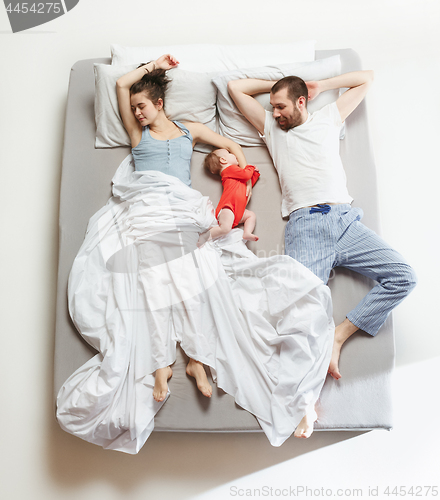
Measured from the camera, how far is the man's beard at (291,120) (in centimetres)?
181

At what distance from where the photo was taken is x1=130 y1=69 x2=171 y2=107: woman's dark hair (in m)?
1.83

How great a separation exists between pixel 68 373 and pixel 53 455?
1.34 ft

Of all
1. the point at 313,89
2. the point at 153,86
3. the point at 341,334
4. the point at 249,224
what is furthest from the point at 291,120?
the point at 341,334

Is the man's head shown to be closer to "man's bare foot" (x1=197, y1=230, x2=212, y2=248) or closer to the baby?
the baby

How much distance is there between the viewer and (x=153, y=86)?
6.05 ft

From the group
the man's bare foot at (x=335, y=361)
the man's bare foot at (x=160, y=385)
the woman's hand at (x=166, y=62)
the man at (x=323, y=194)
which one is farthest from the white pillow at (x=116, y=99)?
the man's bare foot at (x=335, y=361)

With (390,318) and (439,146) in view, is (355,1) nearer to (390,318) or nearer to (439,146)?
(439,146)

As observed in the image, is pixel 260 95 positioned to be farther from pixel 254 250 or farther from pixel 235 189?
pixel 254 250

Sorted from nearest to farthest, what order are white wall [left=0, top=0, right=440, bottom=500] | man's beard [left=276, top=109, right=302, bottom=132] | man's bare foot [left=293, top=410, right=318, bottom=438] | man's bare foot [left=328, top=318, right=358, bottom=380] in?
man's bare foot [left=293, top=410, right=318, bottom=438] < man's bare foot [left=328, top=318, right=358, bottom=380] < white wall [left=0, top=0, right=440, bottom=500] < man's beard [left=276, top=109, right=302, bottom=132]

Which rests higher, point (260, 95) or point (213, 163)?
point (260, 95)

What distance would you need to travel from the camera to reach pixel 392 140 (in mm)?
2135

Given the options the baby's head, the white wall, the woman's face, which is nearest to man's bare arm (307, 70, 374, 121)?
the white wall

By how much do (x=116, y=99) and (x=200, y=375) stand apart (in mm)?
1315

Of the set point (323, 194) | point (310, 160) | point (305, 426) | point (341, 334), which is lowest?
point (305, 426)
